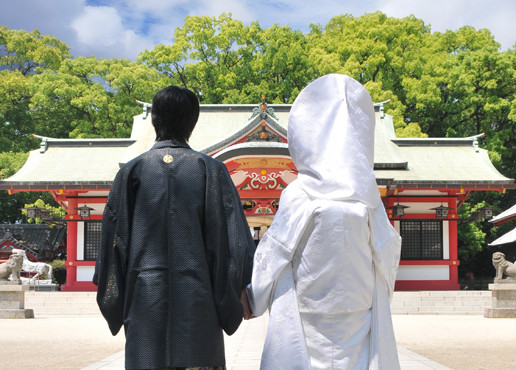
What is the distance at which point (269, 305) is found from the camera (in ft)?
8.82

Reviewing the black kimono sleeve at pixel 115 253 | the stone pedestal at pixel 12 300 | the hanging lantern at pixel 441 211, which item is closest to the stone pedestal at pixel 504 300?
the hanging lantern at pixel 441 211

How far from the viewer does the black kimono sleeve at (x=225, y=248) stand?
234 cm

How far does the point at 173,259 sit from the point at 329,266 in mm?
683

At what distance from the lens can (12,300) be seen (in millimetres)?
11492

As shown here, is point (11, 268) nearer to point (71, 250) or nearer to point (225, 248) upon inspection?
point (71, 250)

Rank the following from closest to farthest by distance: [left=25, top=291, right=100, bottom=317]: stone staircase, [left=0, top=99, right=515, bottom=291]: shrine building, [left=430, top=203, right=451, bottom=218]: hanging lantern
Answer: [left=25, top=291, right=100, bottom=317]: stone staircase < [left=0, top=99, right=515, bottom=291]: shrine building < [left=430, top=203, right=451, bottom=218]: hanging lantern

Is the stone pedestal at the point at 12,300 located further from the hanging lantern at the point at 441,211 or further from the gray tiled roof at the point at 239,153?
the hanging lantern at the point at 441,211

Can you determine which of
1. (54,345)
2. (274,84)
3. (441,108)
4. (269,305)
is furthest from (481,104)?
(269,305)

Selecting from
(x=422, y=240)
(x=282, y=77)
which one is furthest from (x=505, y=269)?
(x=282, y=77)

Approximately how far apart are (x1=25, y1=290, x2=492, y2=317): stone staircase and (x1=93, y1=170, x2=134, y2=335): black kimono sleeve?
1100cm

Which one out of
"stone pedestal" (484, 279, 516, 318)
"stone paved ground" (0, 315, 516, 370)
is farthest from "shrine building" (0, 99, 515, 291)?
"stone paved ground" (0, 315, 516, 370)

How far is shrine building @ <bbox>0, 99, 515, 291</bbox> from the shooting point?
15148 mm

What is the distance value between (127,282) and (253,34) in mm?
25326

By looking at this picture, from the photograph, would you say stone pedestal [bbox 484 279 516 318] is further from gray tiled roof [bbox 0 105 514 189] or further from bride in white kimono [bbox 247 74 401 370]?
bride in white kimono [bbox 247 74 401 370]
